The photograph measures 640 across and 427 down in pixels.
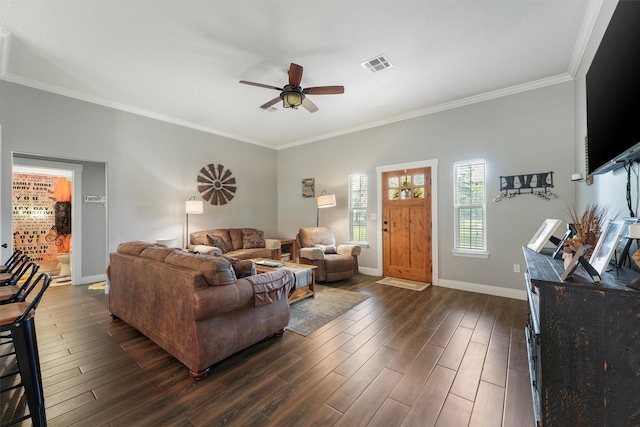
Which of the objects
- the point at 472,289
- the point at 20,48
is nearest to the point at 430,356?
the point at 472,289

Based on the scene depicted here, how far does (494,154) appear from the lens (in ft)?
12.8

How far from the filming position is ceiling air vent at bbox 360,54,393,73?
3006mm

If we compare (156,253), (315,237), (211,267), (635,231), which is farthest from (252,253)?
(635,231)

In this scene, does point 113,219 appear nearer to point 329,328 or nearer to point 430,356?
point 329,328

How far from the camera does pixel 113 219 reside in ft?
13.8

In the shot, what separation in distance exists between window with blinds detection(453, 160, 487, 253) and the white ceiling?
3.68 feet

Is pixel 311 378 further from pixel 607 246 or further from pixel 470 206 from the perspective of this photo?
pixel 470 206

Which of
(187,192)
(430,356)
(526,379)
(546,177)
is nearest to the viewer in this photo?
(526,379)

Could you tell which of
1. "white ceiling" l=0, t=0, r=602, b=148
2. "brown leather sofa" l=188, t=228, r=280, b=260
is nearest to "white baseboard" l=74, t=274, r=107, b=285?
"brown leather sofa" l=188, t=228, r=280, b=260

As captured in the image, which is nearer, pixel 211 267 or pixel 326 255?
pixel 211 267

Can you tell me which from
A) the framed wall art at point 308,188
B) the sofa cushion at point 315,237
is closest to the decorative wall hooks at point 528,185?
the sofa cushion at point 315,237

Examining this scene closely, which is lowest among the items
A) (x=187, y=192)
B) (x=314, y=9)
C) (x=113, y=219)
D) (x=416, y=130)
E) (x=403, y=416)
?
(x=403, y=416)

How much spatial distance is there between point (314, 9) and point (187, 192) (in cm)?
408

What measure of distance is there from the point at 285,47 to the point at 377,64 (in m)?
1.12
